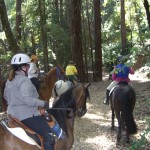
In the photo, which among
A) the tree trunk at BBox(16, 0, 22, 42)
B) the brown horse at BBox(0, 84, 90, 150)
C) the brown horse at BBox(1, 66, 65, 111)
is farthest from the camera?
the tree trunk at BBox(16, 0, 22, 42)

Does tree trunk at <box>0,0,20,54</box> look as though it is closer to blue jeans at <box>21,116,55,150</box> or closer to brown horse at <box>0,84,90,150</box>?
brown horse at <box>0,84,90,150</box>

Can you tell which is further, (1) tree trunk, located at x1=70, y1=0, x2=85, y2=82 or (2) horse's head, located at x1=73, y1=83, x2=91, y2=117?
(1) tree trunk, located at x1=70, y1=0, x2=85, y2=82

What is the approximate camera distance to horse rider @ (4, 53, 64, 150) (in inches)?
211

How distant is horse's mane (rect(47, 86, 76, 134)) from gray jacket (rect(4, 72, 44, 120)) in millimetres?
860

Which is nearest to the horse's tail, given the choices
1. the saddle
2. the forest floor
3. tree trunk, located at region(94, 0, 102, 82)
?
the forest floor

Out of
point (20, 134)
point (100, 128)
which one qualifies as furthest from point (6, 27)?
point (20, 134)

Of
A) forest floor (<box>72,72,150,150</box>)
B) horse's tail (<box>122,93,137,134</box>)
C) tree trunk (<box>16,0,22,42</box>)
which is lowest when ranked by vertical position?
forest floor (<box>72,72,150,150</box>)

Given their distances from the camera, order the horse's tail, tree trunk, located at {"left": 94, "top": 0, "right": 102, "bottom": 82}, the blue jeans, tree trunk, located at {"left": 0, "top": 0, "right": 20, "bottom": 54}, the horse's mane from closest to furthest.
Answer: the blue jeans
the horse's mane
the horse's tail
tree trunk, located at {"left": 0, "top": 0, "right": 20, "bottom": 54}
tree trunk, located at {"left": 94, "top": 0, "right": 102, "bottom": 82}

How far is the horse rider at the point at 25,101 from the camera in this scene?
5.36 meters

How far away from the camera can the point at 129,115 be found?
833 cm

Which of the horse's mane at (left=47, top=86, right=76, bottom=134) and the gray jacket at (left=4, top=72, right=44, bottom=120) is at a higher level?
the gray jacket at (left=4, top=72, right=44, bottom=120)

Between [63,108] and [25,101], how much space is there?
1.39 meters

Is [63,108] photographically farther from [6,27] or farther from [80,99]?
[6,27]

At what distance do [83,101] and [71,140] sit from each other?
1.27m
